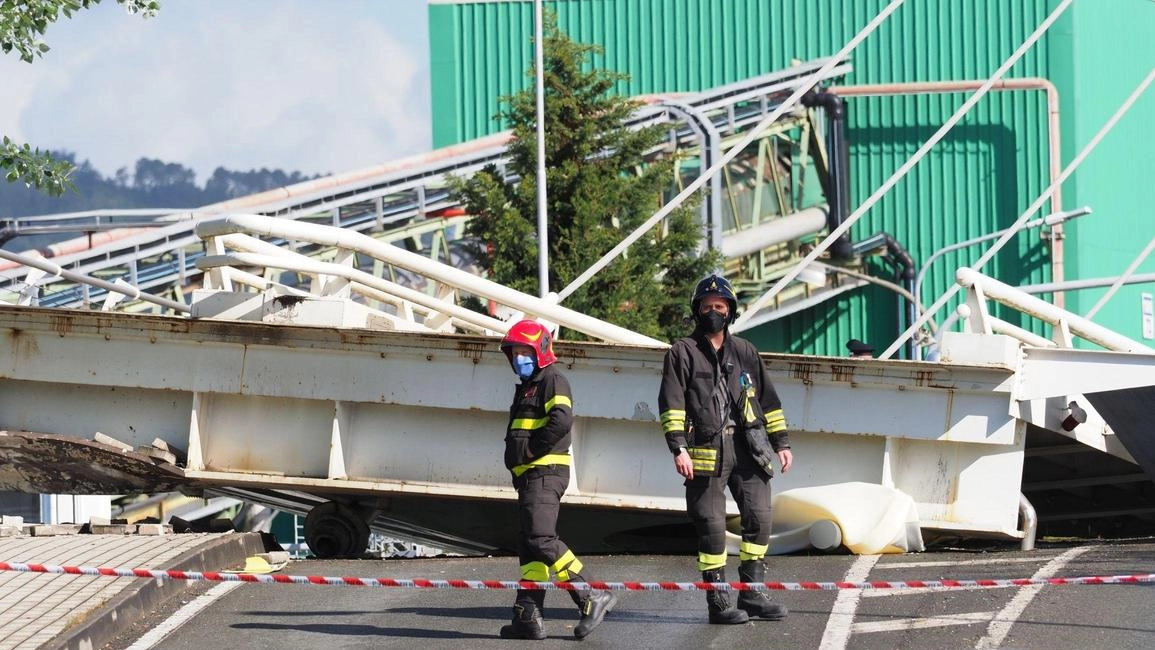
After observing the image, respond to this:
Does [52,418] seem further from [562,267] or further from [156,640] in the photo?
[562,267]

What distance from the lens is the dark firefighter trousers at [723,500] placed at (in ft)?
26.9

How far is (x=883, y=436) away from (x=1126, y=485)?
4.28 m

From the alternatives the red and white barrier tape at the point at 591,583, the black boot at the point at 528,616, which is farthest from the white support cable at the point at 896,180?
the black boot at the point at 528,616

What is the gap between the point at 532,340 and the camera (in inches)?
322

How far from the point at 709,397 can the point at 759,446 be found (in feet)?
1.17

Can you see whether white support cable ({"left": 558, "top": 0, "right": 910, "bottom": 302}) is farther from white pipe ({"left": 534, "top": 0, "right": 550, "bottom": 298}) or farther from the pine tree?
the pine tree

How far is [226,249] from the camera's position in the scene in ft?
42.0

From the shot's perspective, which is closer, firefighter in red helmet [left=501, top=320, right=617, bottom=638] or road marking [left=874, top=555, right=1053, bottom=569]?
firefighter in red helmet [left=501, top=320, right=617, bottom=638]

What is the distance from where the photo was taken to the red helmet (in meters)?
8.17

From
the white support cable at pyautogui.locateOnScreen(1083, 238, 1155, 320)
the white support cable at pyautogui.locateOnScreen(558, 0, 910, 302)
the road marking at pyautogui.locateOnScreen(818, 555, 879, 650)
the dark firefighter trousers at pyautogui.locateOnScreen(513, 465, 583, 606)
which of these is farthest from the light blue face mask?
the white support cable at pyautogui.locateOnScreen(1083, 238, 1155, 320)

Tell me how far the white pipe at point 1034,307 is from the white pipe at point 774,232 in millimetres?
19583

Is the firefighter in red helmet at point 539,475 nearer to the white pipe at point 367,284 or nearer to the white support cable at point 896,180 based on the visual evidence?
the white pipe at point 367,284

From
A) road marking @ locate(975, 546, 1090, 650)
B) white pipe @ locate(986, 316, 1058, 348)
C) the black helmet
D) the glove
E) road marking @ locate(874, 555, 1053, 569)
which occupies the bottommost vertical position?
road marking @ locate(874, 555, 1053, 569)

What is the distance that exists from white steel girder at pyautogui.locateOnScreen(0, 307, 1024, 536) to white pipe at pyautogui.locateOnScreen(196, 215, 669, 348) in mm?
716
